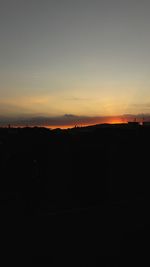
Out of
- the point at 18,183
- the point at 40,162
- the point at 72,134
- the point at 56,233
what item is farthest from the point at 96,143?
the point at 56,233

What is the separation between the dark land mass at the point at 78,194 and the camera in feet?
26.1

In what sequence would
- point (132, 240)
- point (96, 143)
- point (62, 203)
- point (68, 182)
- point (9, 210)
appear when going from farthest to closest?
point (96, 143) < point (68, 182) < point (62, 203) < point (9, 210) < point (132, 240)

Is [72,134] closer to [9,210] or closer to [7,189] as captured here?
[7,189]

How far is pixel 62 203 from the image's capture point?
1221 centimetres

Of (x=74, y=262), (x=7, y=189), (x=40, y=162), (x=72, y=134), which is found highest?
(x=72, y=134)

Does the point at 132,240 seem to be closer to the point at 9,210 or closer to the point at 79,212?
the point at 79,212

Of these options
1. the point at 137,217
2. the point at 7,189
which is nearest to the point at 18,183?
the point at 7,189

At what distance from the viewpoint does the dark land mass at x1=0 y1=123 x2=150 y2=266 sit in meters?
7.95

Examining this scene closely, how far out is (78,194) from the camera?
42.3 ft

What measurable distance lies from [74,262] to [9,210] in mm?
3893

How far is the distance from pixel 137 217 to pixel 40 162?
5365mm

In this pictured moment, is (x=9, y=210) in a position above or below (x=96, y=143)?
below

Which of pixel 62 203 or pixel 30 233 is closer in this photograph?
pixel 30 233

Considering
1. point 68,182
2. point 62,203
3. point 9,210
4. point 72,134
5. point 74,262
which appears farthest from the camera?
point 72,134
